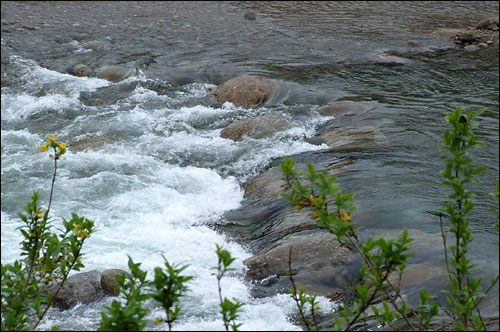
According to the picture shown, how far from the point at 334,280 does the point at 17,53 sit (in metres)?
9.76

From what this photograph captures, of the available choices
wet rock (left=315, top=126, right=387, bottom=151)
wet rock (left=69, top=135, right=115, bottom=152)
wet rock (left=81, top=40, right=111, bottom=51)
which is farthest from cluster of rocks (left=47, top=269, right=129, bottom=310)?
wet rock (left=81, top=40, right=111, bottom=51)

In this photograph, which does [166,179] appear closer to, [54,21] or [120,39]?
[120,39]

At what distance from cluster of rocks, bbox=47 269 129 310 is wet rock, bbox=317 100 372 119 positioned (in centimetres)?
479

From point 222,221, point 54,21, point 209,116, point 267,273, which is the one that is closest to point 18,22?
point 54,21

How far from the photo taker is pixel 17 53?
39.0 feet

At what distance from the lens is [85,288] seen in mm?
4723

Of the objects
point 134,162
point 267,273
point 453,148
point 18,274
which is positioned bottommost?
point 267,273

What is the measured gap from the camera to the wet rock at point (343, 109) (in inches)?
334

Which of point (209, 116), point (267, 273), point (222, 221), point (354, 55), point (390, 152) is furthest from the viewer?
point (354, 55)

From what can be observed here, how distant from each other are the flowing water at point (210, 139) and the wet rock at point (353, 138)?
192mm

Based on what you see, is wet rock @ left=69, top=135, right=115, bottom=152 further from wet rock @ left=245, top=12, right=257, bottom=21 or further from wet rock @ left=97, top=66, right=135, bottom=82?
wet rock @ left=245, top=12, right=257, bottom=21

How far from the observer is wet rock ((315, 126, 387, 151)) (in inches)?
283

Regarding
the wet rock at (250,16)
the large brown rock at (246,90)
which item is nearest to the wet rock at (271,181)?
the large brown rock at (246,90)

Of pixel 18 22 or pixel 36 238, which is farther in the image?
pixel 18 22
